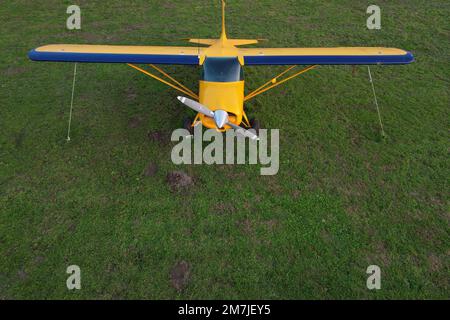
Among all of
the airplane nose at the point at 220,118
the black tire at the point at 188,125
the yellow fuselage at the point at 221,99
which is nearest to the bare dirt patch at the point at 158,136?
the black tire at the point at 188,125

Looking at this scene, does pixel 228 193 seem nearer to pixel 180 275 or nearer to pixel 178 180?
pixel 178 180

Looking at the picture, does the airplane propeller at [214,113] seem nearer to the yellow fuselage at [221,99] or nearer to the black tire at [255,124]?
the yellow fuselage at [221,99]

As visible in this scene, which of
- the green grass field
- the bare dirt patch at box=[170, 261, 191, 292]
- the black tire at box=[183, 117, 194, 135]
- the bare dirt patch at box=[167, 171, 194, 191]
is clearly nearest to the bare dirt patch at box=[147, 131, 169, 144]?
the green grass field

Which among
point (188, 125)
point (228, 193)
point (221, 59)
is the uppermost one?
point (221, 59)

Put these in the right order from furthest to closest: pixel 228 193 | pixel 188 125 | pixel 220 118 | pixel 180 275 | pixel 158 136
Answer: pixel 158 136
pixel 188 125
pixel 228 193
pixel 220 118
pixel 180 275

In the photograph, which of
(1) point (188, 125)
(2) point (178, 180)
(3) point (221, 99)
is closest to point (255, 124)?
(3) point (221, 99)
